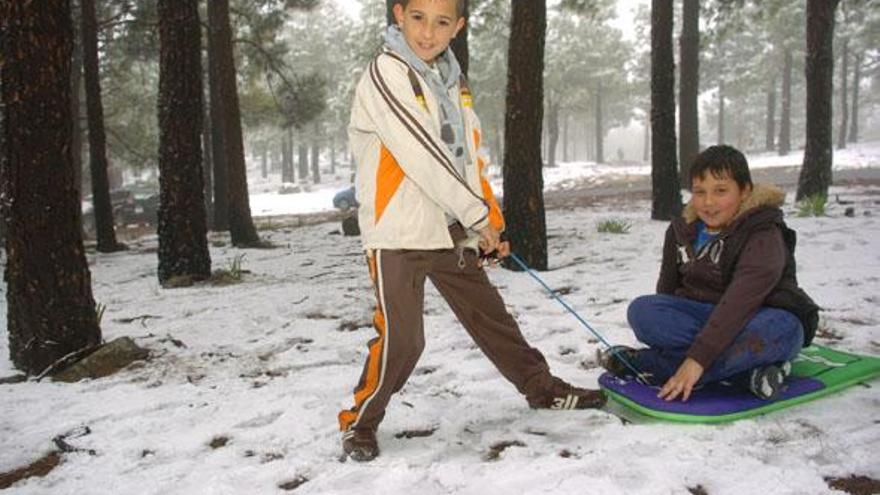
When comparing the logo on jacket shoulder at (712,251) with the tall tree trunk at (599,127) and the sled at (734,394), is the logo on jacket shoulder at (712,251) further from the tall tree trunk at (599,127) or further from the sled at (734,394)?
the tall tree trunk at (599,127)

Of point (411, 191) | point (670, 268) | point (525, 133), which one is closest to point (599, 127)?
point (525, 133)

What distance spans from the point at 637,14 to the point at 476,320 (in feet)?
190

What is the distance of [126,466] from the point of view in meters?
2.98

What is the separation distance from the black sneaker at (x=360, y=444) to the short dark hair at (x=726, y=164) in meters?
2.07

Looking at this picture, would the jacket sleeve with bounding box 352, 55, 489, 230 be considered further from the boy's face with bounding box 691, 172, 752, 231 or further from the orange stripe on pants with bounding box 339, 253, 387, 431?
the boy's face with bounding box 691, 172, 752, 231

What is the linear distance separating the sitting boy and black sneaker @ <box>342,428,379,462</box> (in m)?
1.39

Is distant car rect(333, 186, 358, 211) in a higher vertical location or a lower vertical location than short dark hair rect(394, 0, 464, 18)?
lower

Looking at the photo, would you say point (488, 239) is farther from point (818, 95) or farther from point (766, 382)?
point (818, 95)

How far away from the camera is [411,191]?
9.28ft

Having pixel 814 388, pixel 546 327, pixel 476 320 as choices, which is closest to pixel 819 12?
pixel 546 327

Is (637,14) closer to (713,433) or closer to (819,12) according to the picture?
(819,12)

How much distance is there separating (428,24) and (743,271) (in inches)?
71.9

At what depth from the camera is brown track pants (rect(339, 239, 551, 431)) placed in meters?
2.85

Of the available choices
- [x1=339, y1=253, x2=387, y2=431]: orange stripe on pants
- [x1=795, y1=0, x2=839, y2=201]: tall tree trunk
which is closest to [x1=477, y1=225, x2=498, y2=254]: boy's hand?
[x1=339, y1=253, x2=387, y2=431]: orange stripe on pants
